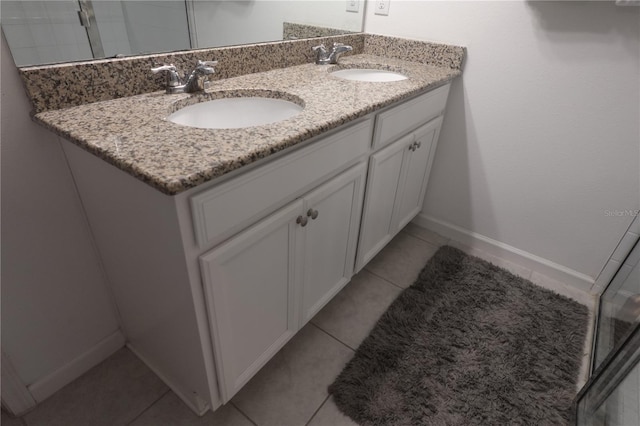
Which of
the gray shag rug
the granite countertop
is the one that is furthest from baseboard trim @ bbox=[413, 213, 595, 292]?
the granite countertop

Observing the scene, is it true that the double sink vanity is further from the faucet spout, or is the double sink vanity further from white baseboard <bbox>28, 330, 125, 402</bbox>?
the faucet spout

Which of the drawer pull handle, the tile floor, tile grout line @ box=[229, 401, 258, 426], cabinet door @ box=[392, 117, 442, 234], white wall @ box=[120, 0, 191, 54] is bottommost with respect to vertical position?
the tile floor

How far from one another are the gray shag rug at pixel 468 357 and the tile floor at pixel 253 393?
0.07m

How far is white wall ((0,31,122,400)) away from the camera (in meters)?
0.88

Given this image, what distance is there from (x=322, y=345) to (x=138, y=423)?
63 centimetres

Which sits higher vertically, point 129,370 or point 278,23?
point 278,23

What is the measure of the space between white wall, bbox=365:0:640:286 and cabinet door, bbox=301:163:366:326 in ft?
2.58

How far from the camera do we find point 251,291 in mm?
952

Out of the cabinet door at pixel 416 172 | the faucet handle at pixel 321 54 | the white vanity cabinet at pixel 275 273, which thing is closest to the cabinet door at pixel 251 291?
the white vanity cabinet at pixel 275 273

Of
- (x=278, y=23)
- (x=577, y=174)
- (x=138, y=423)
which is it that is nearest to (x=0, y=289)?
(x=138, y=423)

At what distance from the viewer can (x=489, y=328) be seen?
4.82ft

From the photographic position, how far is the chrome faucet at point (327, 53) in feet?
5.19

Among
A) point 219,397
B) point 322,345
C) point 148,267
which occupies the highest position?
point 148,267

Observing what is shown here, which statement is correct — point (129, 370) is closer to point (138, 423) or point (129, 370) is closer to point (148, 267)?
point (138, 423)
